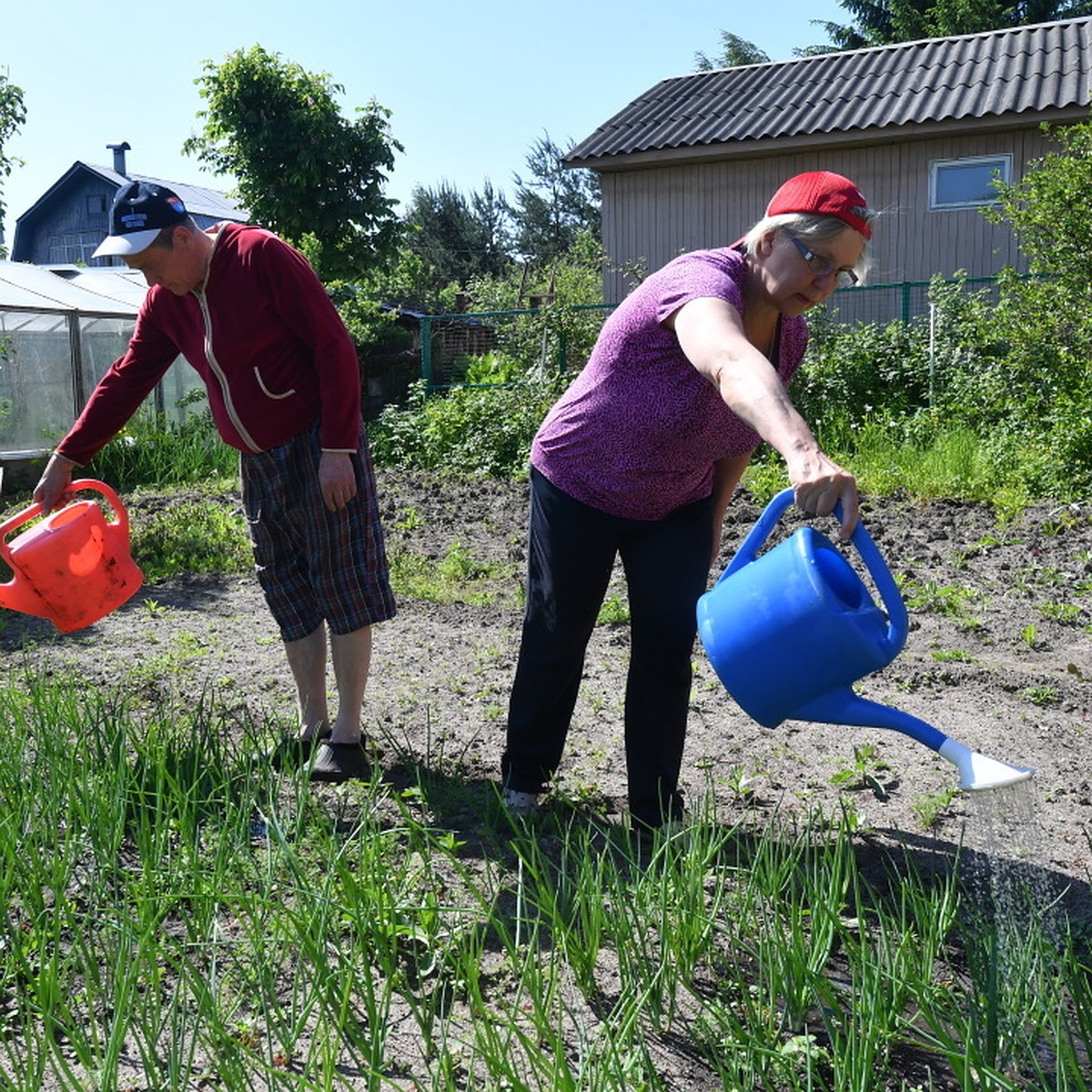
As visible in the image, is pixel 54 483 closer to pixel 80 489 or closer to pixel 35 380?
pixel 80 489

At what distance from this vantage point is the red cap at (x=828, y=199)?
193 centimetres

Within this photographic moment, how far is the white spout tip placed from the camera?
147 centimetres

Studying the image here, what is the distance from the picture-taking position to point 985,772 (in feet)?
4.88

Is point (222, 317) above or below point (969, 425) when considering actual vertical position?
above

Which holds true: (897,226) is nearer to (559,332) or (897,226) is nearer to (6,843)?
(559,332)

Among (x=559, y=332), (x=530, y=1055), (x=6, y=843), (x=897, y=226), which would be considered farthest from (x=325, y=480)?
(x=897, y=226)

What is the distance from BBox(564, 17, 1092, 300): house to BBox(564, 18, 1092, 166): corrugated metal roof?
0.02 m

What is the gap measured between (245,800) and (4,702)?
945 mm

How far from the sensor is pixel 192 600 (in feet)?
17.5

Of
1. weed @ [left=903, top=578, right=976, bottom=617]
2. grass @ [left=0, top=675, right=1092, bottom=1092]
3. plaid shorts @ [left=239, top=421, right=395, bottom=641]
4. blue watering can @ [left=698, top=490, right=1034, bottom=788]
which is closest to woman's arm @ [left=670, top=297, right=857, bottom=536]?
blue watering can @ [left=698, top=490, right=1034, bottom=788]

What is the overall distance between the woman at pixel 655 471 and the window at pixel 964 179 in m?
10.7

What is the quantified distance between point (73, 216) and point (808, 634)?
1630 inches

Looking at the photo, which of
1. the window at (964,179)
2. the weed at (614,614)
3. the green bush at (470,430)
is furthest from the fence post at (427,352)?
the weed at (614,614)

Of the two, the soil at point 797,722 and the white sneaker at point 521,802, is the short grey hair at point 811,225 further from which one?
the white sneaker at point 521,802
